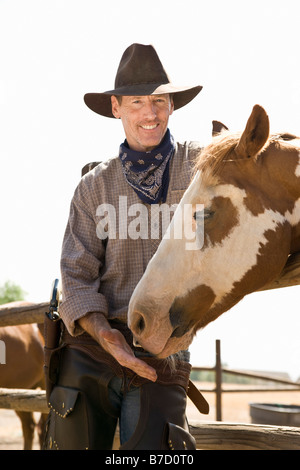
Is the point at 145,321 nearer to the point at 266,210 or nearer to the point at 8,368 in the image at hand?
the point at 266,210

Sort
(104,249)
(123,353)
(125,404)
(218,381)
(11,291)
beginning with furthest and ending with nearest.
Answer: (11,291) → (218,381) → (104,249) → (125,404) → (123,353)

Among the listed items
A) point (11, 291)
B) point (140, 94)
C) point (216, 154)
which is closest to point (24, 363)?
point (140, 94)

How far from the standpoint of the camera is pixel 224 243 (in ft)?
6.61

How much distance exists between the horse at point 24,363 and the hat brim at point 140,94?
5.46 m

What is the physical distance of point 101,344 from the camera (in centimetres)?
222

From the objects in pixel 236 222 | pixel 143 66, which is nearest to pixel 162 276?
pixel 236 222

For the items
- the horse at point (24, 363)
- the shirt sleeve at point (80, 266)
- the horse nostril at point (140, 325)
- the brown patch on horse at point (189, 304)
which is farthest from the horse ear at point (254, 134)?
the horse at point (24, 363)

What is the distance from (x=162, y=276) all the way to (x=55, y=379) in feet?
2.63

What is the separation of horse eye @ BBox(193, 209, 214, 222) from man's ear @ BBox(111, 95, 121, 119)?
2.90 ft

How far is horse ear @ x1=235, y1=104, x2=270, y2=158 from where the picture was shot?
6.48ft

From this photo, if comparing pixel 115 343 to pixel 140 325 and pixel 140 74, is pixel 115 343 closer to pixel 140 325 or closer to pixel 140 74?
pixel 140 325

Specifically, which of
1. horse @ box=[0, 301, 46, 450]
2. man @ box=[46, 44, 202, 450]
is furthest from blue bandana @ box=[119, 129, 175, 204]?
horse @ box=[0, 301, 46, 450]

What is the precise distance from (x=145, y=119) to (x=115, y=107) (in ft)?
0.89

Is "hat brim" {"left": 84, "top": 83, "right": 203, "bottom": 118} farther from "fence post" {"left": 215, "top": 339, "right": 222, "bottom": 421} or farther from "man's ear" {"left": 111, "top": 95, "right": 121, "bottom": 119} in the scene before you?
"fence post" {"left": 215, "top": 339, "right": 222, "bottom": 421}
